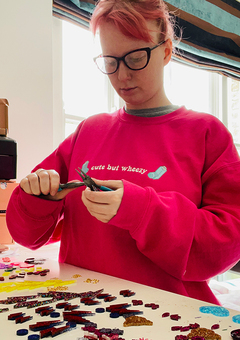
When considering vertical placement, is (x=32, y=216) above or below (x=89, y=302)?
above

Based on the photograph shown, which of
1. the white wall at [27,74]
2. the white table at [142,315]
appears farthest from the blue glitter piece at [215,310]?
the white wall at [27,74]

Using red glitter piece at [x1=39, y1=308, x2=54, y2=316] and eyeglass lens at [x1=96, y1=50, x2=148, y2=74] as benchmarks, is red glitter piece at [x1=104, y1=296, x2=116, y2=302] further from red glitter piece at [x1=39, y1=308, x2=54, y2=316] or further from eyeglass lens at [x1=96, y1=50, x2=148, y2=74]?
eyeglass lens at [x1=96, y1=50, x2=148, y2=74]

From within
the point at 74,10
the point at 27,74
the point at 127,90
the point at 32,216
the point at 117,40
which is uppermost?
the point at 74,10

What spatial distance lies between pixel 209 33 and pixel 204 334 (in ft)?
9.12

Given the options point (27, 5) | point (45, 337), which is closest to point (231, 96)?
point (27, 5)

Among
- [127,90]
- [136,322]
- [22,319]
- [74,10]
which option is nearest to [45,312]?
[22,319]

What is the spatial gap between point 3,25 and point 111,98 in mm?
926

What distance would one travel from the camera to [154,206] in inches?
24.1

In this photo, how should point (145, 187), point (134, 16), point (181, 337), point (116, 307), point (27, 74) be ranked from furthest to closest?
point (27, 74)
point (134, 16)
point (145, 187)
point (116, 307)
point (181, 337)

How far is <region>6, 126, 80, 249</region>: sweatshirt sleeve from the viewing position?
2.56ft

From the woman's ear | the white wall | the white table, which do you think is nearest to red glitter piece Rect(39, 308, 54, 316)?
the white table

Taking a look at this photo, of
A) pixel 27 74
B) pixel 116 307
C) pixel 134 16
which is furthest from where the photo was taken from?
pixel 27 74

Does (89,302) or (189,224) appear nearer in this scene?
(89,302)

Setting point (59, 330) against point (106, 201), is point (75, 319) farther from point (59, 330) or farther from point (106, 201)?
point (106, 201)
